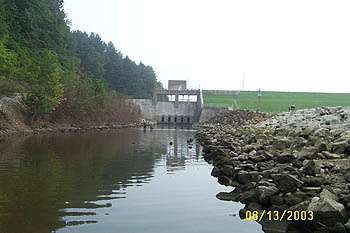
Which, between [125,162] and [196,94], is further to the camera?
[196,94]

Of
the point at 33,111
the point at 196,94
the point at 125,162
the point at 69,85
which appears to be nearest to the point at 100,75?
the point at 196,94

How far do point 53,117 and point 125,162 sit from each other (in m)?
31.2

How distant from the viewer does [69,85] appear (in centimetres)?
5369

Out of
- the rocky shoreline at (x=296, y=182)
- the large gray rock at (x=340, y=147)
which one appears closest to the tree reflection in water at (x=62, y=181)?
the rocky shoreline at (x=296, y=182)

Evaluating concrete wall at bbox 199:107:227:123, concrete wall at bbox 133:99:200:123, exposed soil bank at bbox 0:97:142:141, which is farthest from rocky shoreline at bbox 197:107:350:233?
concrete wall at bbox 133:99:200:123

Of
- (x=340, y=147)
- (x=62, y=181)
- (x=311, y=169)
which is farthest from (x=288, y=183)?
(x=62, y=181)

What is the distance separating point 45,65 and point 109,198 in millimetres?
38888

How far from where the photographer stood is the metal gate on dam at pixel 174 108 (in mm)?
103275

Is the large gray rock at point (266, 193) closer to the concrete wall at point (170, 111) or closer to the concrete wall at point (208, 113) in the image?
the concrete wall at point (208, 113)

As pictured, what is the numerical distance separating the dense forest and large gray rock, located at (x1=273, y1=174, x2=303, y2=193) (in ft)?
114

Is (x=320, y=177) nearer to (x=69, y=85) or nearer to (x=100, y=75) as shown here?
(x=69, y=85)

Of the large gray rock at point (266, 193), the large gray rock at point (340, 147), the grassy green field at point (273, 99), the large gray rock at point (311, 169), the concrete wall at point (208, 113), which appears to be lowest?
the concrete wall at point (208, 113)

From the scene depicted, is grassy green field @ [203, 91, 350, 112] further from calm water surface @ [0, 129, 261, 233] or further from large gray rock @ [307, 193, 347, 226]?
large gray rock @ [307, 193, 347, 226]

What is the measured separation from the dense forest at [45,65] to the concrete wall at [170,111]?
1285 centimetres
